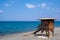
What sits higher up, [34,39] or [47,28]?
[47,28]

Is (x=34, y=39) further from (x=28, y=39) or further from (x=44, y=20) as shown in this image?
(x=44, y=20)

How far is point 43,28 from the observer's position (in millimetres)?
15531

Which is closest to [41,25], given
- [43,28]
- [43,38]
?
[43,28]

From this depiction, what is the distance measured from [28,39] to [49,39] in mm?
1832

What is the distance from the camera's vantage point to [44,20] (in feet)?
50.4

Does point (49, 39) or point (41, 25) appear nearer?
point (49, 39)

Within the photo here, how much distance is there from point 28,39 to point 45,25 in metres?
2.10

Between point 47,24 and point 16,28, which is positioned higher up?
point 16,28

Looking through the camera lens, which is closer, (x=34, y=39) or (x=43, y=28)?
(x=34, y=39)

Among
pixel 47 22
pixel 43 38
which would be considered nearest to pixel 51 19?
pixel 47 22

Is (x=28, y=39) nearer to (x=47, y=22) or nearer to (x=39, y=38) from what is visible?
(x=39, y=38)

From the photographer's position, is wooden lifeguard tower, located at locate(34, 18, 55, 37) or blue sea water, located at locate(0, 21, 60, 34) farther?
blue sea water, located at locate(0, 21, 60, 34)

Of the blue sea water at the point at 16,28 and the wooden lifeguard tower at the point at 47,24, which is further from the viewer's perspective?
the blue sea water at the point at 16,28

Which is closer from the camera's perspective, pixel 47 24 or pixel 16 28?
pixel 47 24
